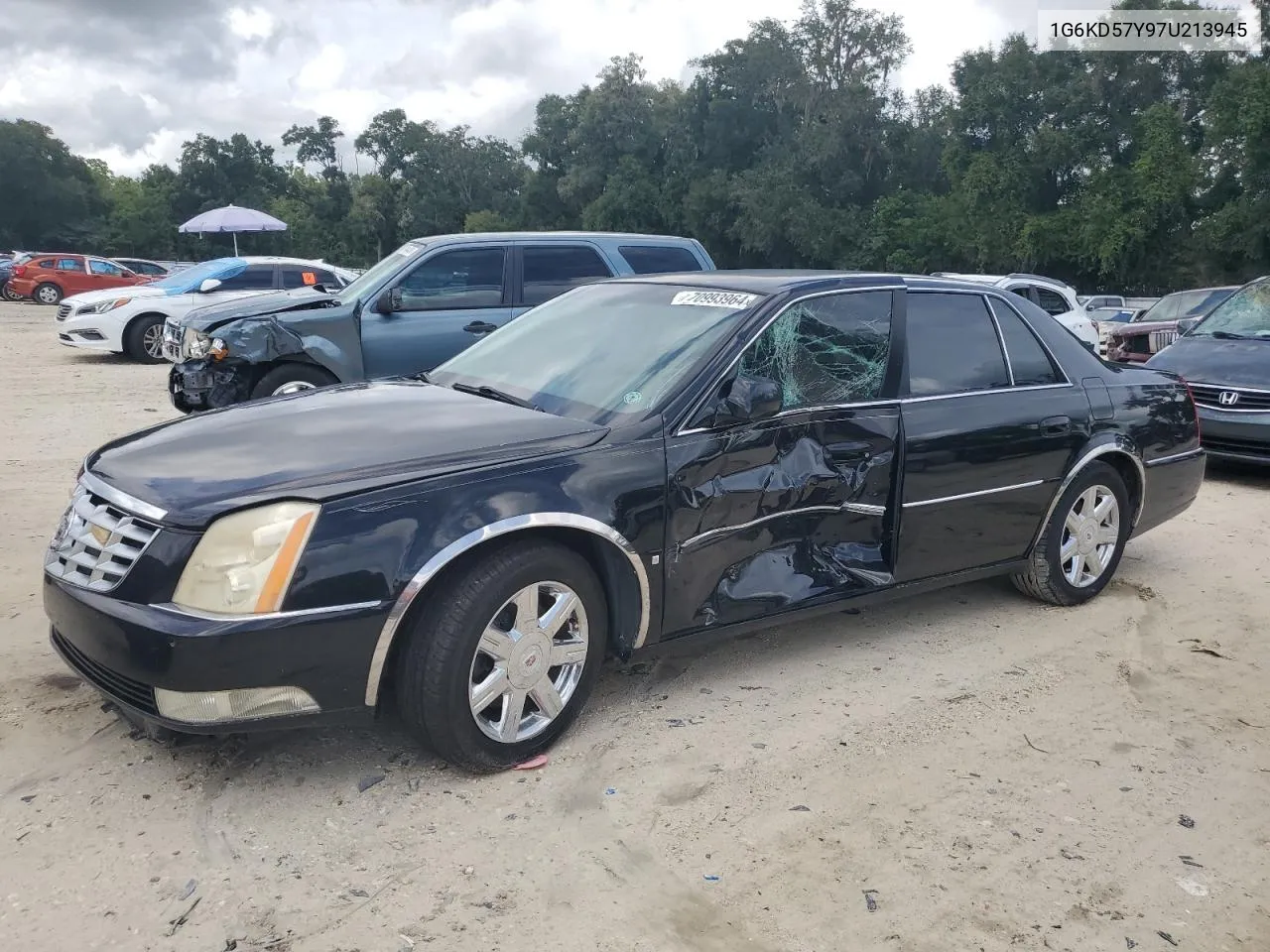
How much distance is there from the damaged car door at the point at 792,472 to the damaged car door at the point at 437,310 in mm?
4635

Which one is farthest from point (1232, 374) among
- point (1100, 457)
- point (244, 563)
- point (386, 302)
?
point (244, 563)

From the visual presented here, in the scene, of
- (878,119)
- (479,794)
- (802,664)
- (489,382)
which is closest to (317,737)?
(479,794)

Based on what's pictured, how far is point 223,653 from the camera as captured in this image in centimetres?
282

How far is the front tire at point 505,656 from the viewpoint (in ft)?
10.1

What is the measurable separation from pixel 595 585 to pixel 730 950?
4.08 ft

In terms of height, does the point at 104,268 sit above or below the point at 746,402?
above

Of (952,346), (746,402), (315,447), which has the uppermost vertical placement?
(952,346)

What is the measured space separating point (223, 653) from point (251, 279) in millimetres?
13126

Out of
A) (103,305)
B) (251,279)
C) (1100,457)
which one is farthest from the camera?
(103,305)

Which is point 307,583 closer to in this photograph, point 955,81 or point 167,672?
point 167,672

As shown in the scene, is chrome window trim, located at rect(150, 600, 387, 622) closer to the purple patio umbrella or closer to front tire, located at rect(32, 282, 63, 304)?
the purple patio umbrella

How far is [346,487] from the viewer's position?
301 cm

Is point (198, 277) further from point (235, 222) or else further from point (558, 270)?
point (235, 222)

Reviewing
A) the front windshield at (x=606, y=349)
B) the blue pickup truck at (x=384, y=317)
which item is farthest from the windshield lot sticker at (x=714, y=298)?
the blue pickup truck at (x=384, y=317)
